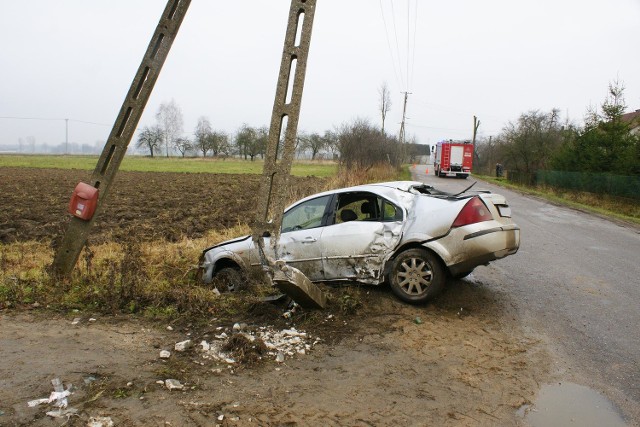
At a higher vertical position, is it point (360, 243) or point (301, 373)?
point (360, 243)

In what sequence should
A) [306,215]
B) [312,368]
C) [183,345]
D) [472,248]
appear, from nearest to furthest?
[312,368] < [183,345] < [472,248] < [306,215]

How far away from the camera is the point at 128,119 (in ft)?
22.2

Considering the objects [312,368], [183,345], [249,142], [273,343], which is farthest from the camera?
[249,142]

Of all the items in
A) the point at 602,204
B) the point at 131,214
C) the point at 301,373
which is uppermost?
the point at 602,204

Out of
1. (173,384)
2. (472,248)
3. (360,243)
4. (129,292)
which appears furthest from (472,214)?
(129,292)

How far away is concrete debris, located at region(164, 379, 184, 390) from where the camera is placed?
389 centimetres

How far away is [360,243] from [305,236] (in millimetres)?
800

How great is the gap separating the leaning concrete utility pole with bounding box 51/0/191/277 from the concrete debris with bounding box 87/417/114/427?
3985 mm

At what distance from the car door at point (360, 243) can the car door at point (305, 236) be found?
0.12 m

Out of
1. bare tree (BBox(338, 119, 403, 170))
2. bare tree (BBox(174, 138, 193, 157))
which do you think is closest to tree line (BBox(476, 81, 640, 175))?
bare tree (BBox(338, 119, 403, 170))

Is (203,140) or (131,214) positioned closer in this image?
(131,214)

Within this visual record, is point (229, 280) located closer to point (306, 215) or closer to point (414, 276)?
point (306, 215)

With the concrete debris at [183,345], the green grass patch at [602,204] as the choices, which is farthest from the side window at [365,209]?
the green grass patch at [602,204]

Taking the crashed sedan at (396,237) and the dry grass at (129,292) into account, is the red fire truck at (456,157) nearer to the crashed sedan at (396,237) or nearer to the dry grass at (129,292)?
the crashed sedan at (396,237)
